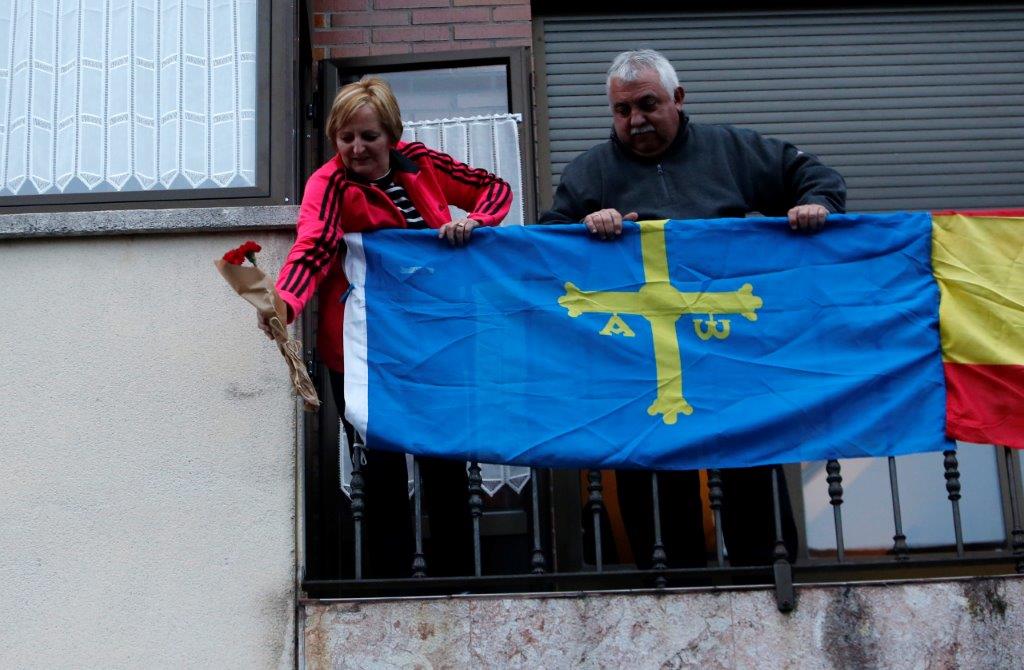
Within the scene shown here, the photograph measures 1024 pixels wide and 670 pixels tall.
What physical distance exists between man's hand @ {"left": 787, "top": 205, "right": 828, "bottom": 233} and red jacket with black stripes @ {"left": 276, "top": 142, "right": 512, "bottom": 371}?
1.00 meters

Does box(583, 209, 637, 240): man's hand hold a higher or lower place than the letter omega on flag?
higher

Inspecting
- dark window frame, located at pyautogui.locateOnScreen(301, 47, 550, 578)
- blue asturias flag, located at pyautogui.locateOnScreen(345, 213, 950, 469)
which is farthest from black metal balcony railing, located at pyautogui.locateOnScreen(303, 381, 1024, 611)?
blue asturias flag, located at pyautogui.locateOnScreen(345, 213, 950, 469)

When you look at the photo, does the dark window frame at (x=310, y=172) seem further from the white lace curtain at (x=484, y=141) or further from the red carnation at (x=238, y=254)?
the red carnation at (x=238, y=254)

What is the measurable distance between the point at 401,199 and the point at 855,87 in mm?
2752

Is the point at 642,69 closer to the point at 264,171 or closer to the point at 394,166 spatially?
the point at 394,166

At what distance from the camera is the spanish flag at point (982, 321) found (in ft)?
16.4

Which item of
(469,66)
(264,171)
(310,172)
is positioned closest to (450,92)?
(469,66)

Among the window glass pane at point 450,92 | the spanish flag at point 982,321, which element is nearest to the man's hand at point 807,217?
the spanish flag at point 982,321

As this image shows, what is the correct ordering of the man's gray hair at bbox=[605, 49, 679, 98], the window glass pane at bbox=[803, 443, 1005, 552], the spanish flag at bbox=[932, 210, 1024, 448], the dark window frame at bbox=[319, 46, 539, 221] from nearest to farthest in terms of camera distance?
the spanish flag at bbox=[932, 210, 1024, 448] < the man's gray hair at bbox=[605, 49, 679, 98] < the window glass pane at bbox=[803, 443, 1005, 552] < the dark window frame at bbox=[319, 46, 539, 221]

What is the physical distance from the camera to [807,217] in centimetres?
509

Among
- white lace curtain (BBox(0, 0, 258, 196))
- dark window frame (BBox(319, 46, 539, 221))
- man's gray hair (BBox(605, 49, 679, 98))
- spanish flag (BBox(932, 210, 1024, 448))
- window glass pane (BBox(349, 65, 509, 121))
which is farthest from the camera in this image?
window glass pane (BBox(349, 65, 509, 121))

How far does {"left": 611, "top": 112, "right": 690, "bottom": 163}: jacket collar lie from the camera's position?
17.6 feet

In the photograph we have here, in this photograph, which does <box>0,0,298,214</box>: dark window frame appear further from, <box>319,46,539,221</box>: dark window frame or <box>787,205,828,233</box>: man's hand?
<box>787,205,828,233</box>: man's hand

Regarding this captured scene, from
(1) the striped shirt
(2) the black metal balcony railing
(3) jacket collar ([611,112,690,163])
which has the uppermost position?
(3) jacket collar ([611,112,690,163])
